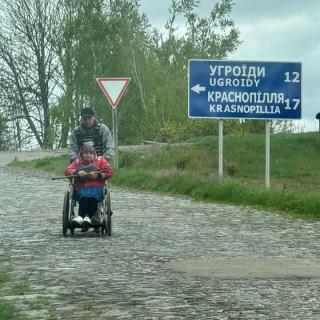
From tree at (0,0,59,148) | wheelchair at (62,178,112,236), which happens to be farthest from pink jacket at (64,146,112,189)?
tree at (0,0,59,148)

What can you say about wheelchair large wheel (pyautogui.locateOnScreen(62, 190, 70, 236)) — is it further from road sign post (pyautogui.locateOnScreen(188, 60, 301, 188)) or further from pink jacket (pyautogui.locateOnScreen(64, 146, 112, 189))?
road sign post (pyautogui.locateOnScreen(188, 60, 301, 188))

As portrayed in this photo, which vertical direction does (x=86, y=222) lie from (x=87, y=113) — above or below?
below

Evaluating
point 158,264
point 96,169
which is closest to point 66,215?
point 96,169

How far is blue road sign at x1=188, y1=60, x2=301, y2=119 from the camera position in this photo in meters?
22.9

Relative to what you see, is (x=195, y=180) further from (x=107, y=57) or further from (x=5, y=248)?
(x=107, y=57)

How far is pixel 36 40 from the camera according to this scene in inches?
2495

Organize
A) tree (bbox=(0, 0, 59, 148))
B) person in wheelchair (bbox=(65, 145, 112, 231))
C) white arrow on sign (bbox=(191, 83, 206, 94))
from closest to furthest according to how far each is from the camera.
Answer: person in wheelchair (bbox=(65, 145, 112, 231))
white arrow on sign (bbox=(191, 83, 206, 94))
tree (bbox=(0, 0, 59, 148))

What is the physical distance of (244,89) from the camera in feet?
75.9

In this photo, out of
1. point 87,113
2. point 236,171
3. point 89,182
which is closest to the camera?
point 89,182

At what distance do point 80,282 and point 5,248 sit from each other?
3168 millimetres

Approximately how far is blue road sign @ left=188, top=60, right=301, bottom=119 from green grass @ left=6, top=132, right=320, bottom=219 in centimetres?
168

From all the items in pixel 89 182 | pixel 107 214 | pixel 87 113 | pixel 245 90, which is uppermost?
pixel 245 90

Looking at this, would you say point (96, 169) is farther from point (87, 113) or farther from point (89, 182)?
point (87, 113)

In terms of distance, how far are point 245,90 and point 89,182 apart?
1054 centimetres
